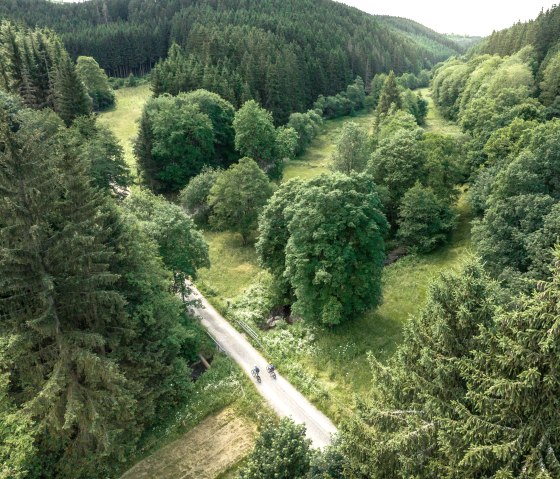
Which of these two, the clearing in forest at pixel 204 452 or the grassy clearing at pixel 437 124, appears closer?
the clearing in forest at pixel 204 452

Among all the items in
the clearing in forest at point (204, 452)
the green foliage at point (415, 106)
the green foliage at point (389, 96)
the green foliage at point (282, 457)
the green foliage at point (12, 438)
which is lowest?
the clearing in forest at point (204, 452)

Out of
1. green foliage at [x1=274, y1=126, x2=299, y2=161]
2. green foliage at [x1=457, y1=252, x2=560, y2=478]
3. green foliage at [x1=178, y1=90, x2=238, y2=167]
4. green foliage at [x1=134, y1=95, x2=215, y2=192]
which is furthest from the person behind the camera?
green foliage at [x1=274, y1=126, x2=299, y2=161]

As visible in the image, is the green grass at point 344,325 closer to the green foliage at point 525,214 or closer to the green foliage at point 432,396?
the green foliage at point 525,214

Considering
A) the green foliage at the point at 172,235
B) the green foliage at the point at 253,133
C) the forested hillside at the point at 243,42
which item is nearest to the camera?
the green foliage at the point at 172,235

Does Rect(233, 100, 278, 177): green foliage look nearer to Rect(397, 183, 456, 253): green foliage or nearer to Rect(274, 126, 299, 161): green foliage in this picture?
Rect(274, 126, 299, 161): green foliage

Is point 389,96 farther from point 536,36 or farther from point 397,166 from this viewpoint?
point 397,166

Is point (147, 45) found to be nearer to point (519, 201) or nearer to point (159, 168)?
point (159, 168)

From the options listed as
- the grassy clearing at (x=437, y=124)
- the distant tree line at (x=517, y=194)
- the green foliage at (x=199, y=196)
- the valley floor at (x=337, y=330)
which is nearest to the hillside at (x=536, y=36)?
the grassy clearing at (x=437, y=124)

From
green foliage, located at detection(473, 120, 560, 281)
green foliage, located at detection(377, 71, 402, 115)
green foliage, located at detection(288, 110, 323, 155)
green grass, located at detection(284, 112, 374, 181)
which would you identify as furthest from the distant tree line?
green foliage, located at detection(288, 110, 323, 155)
